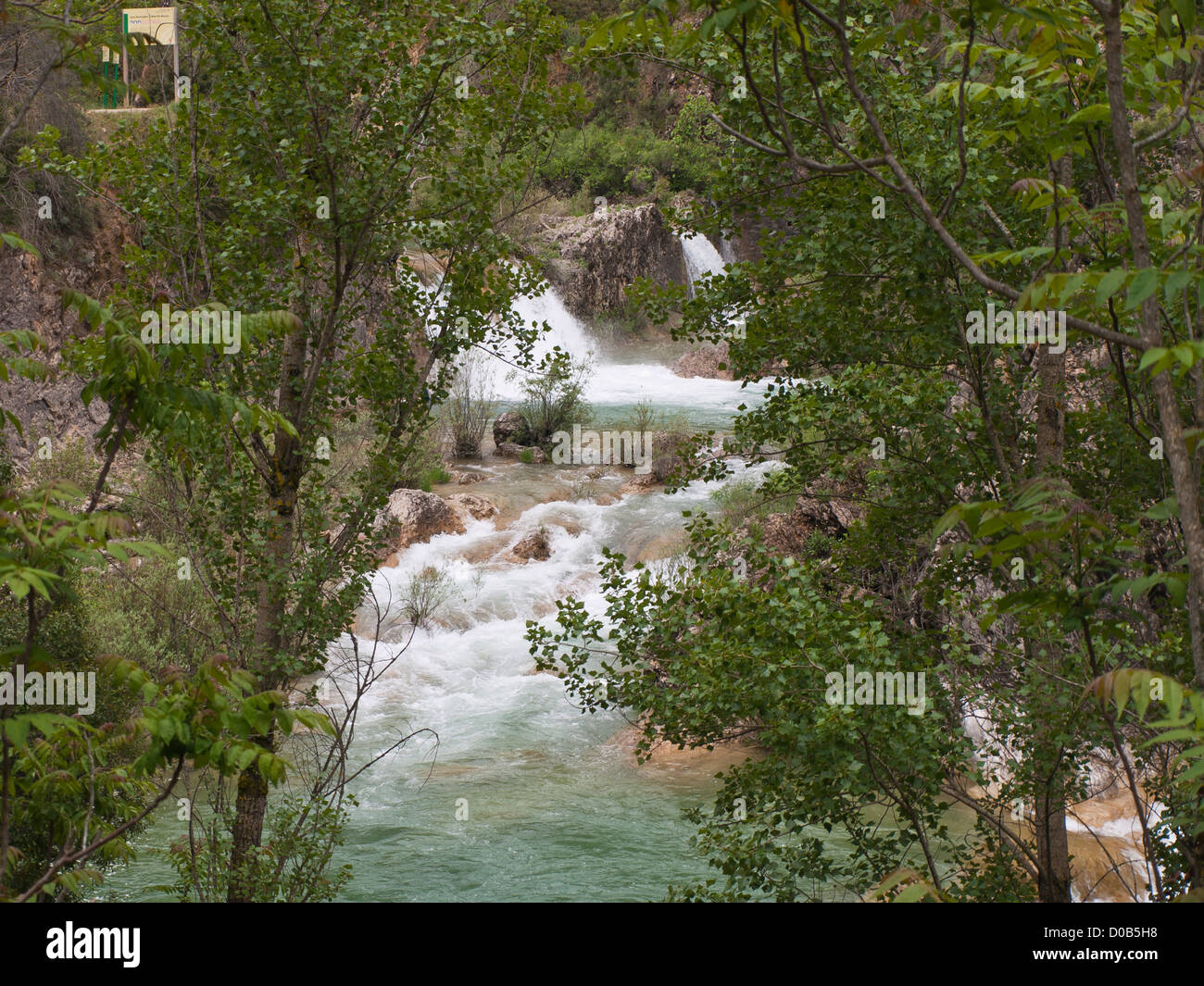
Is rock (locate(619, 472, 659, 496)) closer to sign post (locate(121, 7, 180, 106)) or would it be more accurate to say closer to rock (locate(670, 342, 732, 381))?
rock (locate(670, 342, 732, 381))

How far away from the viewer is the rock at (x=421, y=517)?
53.1 feet

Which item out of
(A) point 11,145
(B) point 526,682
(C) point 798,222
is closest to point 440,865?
(B) point 526,682

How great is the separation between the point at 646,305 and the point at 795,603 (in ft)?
8.34

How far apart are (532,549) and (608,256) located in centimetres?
1704

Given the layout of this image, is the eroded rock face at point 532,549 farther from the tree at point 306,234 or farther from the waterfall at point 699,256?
the waterfall at point 699,256

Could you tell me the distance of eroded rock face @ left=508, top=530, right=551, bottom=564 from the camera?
637 inches

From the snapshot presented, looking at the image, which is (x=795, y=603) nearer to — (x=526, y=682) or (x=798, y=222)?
(x=798, y=222)

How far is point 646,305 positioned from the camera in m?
6.24

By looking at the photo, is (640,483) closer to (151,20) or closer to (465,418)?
(465,418)

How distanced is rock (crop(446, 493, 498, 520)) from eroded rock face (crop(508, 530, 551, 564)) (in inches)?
47.1

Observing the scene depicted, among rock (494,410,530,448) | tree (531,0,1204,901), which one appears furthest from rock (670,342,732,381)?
tree (531,0,1204,901)

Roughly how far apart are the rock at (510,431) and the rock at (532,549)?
17.4 feet

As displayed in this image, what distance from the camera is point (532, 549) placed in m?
16.3

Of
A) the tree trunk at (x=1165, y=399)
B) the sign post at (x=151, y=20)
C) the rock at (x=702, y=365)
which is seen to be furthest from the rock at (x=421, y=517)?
the tree trunk at (x=1165, y=399)
